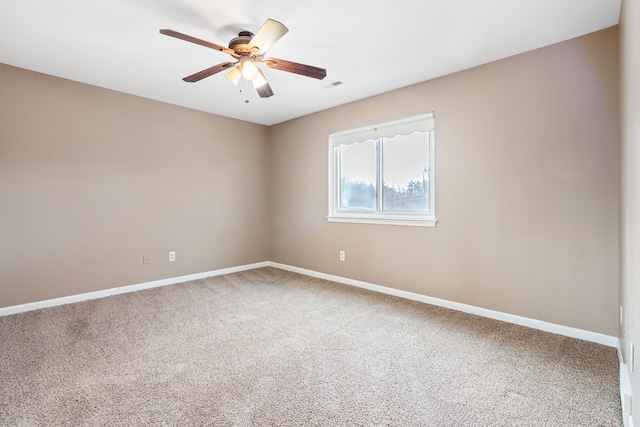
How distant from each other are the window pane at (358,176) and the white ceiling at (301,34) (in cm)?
91

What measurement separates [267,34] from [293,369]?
2168 millimetres

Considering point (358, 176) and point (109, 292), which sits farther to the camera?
point (358, 176)

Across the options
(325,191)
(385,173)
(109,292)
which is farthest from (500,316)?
(109,292)

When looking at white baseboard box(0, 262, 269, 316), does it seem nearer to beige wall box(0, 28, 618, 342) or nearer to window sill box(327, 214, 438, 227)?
beige wall box(0, 28, 618, 342)

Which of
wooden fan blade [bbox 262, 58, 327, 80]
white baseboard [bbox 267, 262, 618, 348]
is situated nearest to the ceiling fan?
wooden fan blade [bbox 262, 58, 327, 80]

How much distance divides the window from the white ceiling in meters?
0.59

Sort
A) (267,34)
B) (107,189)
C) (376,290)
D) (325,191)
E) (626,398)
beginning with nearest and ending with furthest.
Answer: (626,398) < (267,34) < (107,189) < (376,290) < (325,191)

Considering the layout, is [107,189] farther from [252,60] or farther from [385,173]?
[385,173]

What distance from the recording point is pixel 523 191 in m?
2.63

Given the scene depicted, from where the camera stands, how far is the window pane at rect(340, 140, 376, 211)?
155 inches

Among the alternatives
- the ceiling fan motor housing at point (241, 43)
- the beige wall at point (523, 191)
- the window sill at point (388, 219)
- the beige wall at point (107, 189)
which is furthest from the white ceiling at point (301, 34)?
the window sill at point (388, 219)

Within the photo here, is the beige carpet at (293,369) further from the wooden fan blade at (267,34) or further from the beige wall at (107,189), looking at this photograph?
the wooden fan blade at (267,34)

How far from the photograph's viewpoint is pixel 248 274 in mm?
4562

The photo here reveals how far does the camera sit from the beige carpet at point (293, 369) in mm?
1569
